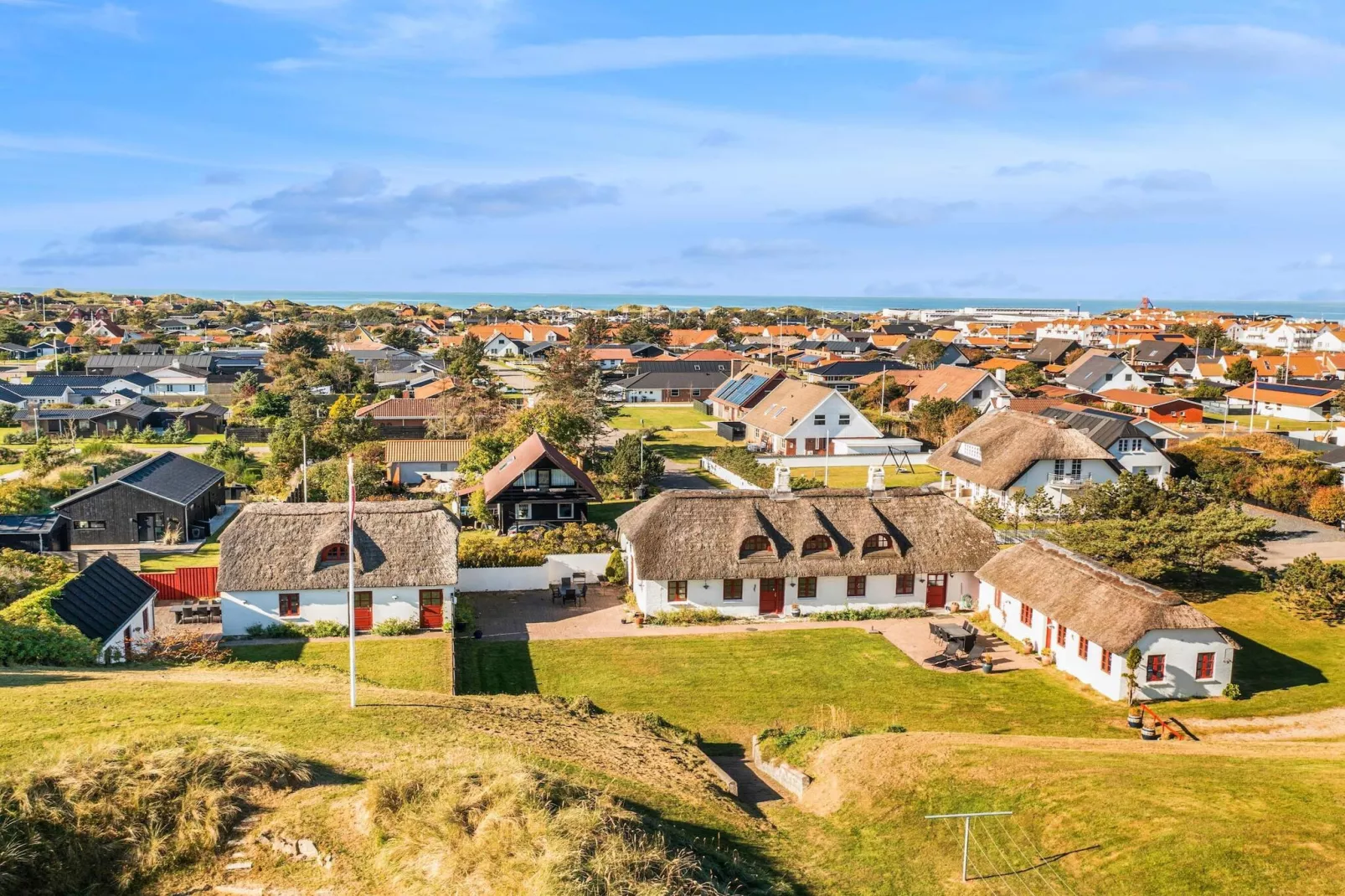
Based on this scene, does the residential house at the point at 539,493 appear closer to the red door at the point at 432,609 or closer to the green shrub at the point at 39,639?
the red door at the point at 432,609

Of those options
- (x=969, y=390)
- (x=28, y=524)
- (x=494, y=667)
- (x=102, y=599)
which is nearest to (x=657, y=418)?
Answer: (x=969, y=390)

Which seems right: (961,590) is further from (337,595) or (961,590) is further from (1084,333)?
(1084,333)

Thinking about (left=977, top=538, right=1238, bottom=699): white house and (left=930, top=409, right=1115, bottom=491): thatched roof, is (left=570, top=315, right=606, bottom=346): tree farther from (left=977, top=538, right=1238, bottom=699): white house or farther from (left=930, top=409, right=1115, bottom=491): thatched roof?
(left=977, top=538, right=1238, bottom=699): white house

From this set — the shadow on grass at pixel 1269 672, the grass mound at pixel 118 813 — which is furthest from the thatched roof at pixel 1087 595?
the grass mound at pixel 118 813

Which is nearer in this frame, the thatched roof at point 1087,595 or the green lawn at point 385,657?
the thatched roof at point 1087,595

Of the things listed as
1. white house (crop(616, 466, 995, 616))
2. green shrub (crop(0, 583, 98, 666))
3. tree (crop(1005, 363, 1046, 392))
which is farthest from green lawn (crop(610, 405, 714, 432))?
green shrub (crop(0, 583, 98, 666))

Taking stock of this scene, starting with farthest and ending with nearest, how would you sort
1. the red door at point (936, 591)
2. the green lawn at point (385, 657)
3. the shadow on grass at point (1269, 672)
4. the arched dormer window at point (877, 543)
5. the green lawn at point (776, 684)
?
the red door at point (936, 591) → the arched dormer window at point (877, 543) → the shadow on grass at point (1269, 672) → the green lawn at point (385, 657) → the green lawn at point (776, 684)
